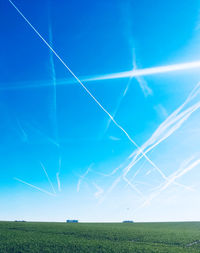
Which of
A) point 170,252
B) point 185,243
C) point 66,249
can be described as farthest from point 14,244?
point 185,243

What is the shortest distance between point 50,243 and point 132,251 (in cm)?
1113

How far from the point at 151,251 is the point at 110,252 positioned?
4.72 metres

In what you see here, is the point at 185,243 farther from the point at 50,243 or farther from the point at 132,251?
the point at 50,243

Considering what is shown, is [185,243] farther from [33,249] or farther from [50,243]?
[33,249]

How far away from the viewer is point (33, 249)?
93.6ft

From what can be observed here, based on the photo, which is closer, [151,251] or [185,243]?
[151,251]

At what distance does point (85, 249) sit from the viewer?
93.5 ft

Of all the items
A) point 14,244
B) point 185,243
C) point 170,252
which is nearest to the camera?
point 170,252

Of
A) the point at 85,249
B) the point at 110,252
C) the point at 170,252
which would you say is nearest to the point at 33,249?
the point at 85,249

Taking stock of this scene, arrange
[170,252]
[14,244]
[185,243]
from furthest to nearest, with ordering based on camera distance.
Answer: [185,243] < [14,244] < [170,252]

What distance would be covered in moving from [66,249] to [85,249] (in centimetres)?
226

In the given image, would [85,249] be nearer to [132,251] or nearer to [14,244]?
[132,251]

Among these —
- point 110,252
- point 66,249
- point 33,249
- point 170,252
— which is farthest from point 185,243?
point 33,249

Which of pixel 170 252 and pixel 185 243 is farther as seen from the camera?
pixel 185 243
